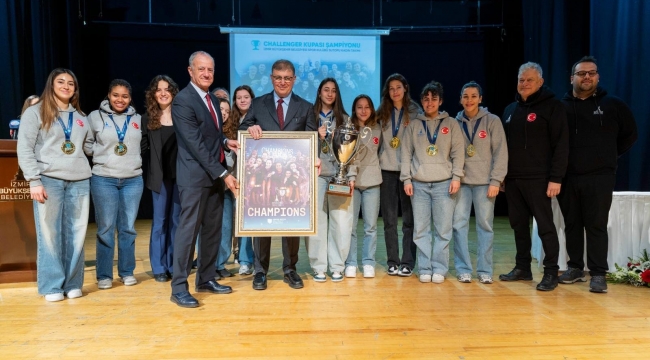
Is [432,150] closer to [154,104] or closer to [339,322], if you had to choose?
[339,322]

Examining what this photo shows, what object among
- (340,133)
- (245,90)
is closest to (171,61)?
(245,90)

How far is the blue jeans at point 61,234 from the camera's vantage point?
11.1 feet

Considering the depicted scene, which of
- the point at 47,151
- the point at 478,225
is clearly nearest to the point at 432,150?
the point at 478,225

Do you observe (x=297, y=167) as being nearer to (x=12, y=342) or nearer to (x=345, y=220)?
(x=345, y=220)

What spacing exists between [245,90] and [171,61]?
14.7 ft

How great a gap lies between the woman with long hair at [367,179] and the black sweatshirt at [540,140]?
107cm

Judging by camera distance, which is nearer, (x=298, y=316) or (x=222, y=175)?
(x=298, y=316)

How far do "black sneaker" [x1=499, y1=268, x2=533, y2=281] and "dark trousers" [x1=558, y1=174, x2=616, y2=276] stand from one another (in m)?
0.34

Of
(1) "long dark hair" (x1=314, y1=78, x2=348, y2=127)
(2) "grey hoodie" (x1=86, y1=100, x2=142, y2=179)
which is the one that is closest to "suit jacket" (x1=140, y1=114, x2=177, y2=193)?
(2) "grey hoodie" (x1=86, y1=100, x2=142, y2=179)

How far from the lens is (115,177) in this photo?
12.3 feet

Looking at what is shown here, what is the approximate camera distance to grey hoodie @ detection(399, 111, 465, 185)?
387cm

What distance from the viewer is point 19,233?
153 inches

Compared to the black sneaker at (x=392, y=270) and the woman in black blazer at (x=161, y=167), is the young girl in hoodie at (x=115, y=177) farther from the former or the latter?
the black sneaker at (x=392, y=270)

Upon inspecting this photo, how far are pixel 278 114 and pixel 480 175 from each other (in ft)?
5.38
